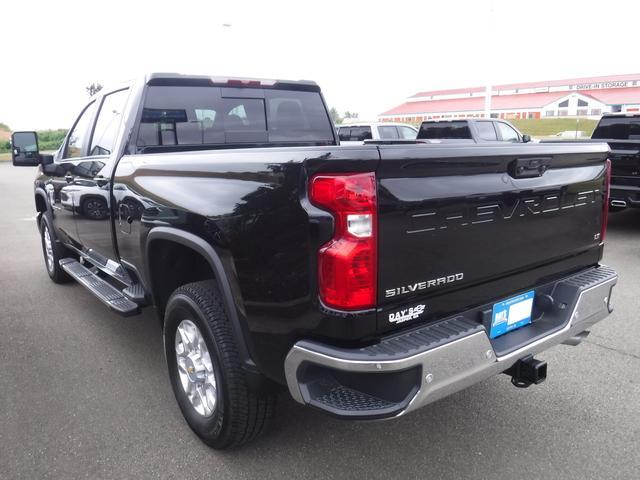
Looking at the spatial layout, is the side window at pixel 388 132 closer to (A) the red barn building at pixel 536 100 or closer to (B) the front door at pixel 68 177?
(B) the front door at pixel 68 177

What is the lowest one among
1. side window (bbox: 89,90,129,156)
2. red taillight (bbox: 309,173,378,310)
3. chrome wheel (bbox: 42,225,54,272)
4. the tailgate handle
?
chrome wheel (bbox: 42,225,54,272)

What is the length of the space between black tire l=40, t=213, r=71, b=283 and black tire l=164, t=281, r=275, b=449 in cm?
325

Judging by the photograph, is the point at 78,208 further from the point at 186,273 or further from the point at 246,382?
the point at 246,382

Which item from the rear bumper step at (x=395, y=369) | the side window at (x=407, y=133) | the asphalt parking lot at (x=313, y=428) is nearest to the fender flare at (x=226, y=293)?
the rear bumper step at (x=395, y=369)

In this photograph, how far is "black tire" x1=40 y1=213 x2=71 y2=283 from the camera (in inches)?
216

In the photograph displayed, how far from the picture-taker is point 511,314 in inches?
103

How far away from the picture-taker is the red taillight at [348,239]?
1.98m

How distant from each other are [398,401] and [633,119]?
8.34 meters

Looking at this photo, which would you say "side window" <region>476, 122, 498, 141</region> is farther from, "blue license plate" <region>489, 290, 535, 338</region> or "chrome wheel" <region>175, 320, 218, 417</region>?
"chrome wheel" <region>175, 320, 218, 417</region>

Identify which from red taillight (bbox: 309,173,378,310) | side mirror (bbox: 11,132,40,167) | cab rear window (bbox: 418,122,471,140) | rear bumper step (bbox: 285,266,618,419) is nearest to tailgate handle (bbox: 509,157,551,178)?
rear bumper step (bbox: 285,266,618,419)

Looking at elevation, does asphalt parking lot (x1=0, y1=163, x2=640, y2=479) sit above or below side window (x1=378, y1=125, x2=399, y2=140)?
below

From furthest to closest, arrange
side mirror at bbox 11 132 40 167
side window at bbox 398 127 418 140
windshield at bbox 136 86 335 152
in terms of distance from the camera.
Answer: side window at bbox 398 127 418 140 → side mirror at bbox 11 132 40 167 → windshield at bbox 136 86 335 152

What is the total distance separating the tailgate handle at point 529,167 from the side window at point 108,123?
2750mm

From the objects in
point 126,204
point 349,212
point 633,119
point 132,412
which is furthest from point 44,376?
point 633,119
